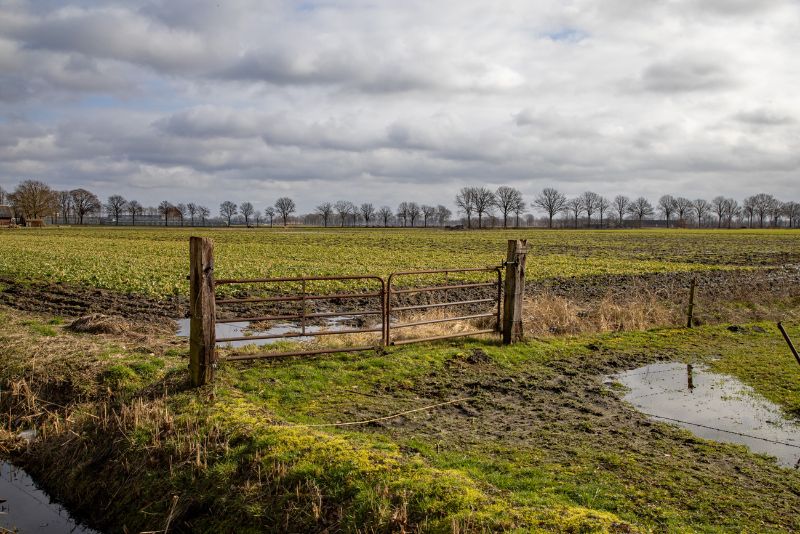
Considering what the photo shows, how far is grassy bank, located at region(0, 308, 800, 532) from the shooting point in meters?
Answer: 5.99

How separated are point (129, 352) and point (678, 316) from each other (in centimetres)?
1428

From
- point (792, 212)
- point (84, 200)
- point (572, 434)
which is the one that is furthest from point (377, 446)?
point (792, 212)

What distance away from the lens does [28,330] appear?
13500 millimetres

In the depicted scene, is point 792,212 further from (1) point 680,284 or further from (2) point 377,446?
(2) point 377,446

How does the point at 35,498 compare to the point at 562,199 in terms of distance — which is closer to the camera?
the point at 35,498

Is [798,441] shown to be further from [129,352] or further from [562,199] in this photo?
[562,199]

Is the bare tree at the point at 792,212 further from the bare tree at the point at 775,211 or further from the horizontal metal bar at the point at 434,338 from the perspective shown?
the horizontal metal bar at the point at 434,338

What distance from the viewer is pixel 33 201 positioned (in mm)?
122375

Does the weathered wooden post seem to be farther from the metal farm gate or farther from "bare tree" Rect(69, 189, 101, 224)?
"bare tree" Rect(69, 189, 101, 224)

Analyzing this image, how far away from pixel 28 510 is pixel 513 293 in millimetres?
9353

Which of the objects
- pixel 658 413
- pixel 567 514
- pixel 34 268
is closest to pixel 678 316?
pixel 658 413

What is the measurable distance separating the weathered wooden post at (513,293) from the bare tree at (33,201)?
439ft

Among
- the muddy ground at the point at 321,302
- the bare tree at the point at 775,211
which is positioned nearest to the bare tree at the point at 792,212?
the bare tree at the point at 775,211

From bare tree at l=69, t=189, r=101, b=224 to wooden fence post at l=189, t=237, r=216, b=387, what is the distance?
185m
